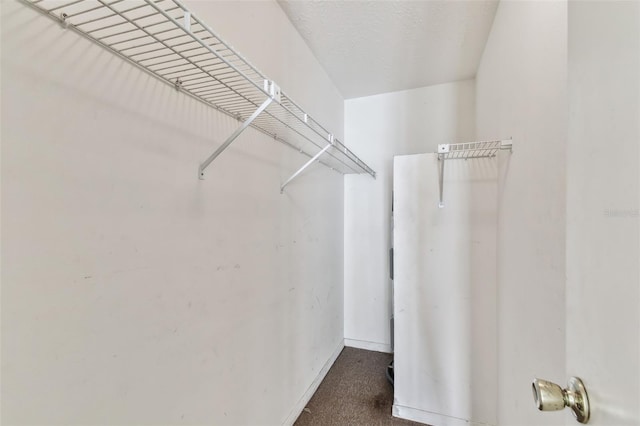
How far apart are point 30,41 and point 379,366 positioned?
274 centimetres

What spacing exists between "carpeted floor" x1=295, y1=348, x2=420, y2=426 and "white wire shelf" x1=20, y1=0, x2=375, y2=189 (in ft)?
5.87

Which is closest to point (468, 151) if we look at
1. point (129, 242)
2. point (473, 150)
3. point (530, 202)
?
point (473, 150)

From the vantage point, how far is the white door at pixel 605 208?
397 mm

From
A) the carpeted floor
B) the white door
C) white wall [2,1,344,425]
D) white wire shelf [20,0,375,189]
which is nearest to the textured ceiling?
white wall [2,1,344,425]

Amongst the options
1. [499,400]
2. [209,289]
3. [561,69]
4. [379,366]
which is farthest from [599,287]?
[379,366]

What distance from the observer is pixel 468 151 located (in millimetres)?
1505

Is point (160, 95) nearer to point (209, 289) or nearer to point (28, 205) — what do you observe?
point (28, 205)

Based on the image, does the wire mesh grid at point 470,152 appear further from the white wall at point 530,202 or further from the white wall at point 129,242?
the white wall at point 129,242

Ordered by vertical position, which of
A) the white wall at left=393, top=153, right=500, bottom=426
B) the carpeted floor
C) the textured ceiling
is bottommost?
the carpeted floor

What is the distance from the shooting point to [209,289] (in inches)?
39.9

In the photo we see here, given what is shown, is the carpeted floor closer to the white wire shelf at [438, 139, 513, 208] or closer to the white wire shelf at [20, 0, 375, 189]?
the white wire shelf at [438, 139, 513, 208]

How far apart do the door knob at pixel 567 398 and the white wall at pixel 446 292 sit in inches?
47.3

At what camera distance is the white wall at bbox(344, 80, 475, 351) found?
2504 mm

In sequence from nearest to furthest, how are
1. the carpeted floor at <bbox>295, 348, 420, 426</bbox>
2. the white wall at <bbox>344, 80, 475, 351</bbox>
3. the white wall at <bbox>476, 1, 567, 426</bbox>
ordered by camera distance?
the white wall at <bbox>476, 1, 567, 426</bbox> < the carpeted floor at <bbox>295, 348, 420, 426</bbox> < the white wall at <bbox>344, 80, 475, 351</bbox>
